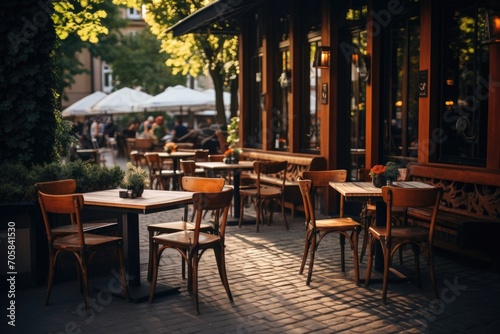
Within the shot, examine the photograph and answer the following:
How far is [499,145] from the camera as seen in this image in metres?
7.30

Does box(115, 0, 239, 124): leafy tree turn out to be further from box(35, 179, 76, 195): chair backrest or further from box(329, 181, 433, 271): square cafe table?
box(35, 179, 76, 195): chair backrest

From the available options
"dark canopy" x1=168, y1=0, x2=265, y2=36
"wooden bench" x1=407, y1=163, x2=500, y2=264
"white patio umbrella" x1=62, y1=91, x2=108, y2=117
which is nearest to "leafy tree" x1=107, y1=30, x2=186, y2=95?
"white patio umbrella" x1=62, y1=91, x2=108, y2=117

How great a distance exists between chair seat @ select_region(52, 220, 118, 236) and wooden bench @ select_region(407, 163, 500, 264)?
12.0 ft

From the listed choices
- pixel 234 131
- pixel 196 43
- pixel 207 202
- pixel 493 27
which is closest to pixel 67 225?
pixel 207 202

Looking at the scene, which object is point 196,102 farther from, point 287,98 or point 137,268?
point 137,268

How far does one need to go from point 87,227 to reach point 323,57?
5.68 metres

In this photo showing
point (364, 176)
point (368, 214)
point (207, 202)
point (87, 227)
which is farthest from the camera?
point (364, 176)

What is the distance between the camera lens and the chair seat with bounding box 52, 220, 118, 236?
6211 millimetres

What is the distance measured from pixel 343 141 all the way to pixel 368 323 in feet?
20.1

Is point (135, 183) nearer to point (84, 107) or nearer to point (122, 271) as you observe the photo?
point (122, 271)

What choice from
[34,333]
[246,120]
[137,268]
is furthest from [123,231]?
[246,120]

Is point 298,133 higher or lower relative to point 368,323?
higher

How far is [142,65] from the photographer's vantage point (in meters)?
38.5

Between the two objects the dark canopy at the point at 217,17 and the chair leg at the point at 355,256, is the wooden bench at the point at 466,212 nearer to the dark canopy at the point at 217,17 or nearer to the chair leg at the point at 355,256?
the chair leg at the point at 355,256
